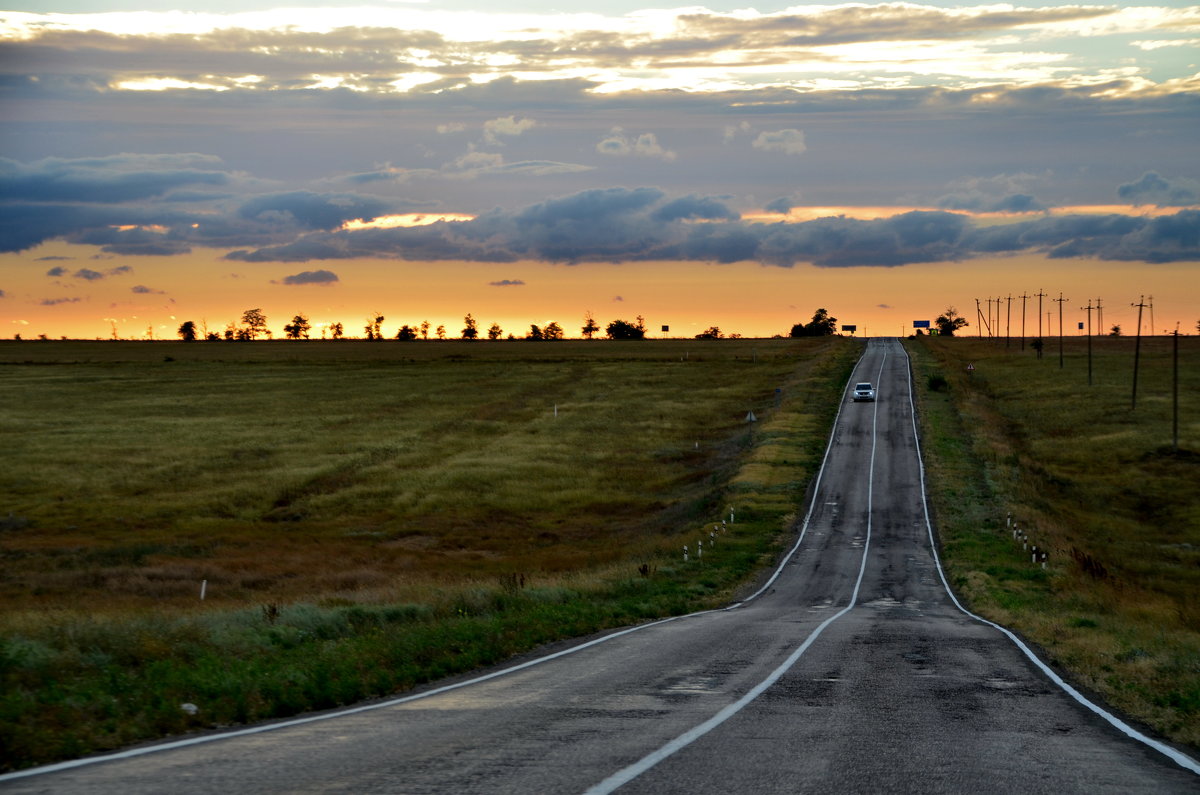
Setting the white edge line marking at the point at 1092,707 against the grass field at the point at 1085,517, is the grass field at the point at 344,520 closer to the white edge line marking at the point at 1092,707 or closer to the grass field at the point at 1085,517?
the white edge line marking at the point at 1092,707

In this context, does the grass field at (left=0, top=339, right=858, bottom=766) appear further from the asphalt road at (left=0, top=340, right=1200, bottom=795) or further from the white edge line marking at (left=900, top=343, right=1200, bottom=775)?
the white edge line marking at (left=900, top=343, right=1200, bottom=775)

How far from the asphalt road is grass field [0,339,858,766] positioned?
6.14 ft

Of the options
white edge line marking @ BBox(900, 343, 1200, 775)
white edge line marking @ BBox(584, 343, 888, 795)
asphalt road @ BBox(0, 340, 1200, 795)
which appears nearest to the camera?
white edge line marking @ BBox(584, 343, 888, 795)

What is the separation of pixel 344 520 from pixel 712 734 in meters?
49.0

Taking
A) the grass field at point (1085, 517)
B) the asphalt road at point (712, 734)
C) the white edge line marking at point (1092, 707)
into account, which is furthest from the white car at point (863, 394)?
the asphalt road at point (712, 734)

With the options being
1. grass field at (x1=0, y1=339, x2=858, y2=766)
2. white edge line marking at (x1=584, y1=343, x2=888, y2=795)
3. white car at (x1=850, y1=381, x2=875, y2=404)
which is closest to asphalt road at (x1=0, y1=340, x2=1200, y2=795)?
white edge line marking at (x1=584, y1=343, x2=888, y2=795)

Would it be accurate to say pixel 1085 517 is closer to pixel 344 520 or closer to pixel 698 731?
pixel 344 520

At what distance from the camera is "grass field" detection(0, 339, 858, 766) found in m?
14.5

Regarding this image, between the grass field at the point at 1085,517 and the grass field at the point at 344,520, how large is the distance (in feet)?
29.3

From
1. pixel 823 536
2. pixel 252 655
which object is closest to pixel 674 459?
pixel 823 536

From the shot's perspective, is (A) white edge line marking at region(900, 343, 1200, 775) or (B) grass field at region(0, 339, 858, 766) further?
(B) grass field at region(0, 339, 858, 766)

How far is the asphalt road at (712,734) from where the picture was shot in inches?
362

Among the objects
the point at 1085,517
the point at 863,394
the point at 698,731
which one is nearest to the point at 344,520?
the point at 1085,517

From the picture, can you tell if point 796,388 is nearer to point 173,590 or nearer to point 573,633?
point 173,590
